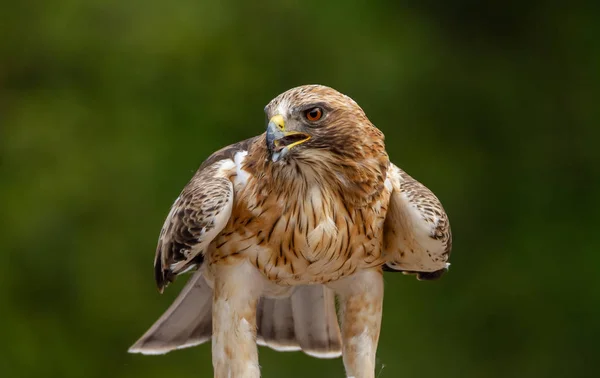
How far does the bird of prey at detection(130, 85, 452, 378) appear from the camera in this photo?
14.7 ft

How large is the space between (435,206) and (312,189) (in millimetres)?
501

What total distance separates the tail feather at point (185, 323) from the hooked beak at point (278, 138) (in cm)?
114

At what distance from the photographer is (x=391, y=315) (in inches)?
324

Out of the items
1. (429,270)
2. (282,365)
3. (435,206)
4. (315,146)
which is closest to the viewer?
(315,146)

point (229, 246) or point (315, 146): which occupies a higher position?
point (315, 146)

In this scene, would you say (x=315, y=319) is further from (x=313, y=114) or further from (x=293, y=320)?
(x=313, y=114)

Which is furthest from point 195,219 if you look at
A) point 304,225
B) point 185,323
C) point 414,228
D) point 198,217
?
point 185,323

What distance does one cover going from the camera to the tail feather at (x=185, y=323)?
211 inches

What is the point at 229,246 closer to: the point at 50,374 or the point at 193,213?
the point at 193,213

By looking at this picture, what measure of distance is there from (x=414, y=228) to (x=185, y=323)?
1201mm

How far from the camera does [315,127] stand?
4422 mm

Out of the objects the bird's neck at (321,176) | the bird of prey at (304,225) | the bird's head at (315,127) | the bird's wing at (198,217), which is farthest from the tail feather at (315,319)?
the bird's head at (315,127)

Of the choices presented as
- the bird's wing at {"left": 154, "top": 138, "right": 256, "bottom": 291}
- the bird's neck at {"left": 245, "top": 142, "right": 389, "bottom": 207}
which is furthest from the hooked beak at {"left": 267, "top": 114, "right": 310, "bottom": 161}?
the bird's wing at {"left": 154, "top": 138, "right": 256, "bottom": 291}

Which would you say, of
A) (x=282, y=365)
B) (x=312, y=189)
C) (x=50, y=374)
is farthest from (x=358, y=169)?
(x=50, y=374)
